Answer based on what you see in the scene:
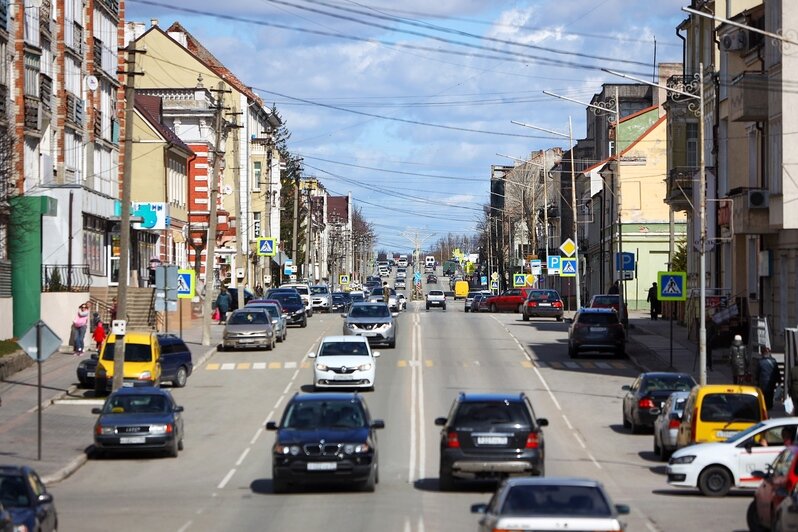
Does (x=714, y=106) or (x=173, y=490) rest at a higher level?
(x=714, y=106)

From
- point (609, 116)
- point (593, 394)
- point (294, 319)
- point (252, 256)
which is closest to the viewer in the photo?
point (593, 394)

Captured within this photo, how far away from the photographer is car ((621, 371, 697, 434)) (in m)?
30.7

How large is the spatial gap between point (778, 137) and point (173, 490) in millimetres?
23530

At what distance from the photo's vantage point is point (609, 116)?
91875 millimetres

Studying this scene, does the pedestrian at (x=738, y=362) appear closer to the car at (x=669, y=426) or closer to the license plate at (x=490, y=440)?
the car at (x=669, y=426)

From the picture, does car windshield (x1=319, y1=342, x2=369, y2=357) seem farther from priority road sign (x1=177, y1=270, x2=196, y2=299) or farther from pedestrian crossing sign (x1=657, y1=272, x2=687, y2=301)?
priority road sign (x1=177, y1=270, x2=196, y2=299)

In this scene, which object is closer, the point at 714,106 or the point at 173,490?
the point at 173,490

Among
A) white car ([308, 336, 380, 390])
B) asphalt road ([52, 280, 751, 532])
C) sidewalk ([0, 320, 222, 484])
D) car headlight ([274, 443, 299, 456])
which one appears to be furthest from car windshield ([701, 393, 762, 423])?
white car ([308, 336, 380, 390])

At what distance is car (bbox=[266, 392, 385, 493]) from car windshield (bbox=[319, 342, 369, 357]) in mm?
16156

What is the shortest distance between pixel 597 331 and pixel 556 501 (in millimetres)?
35167

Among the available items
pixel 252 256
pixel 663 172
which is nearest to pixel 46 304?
pixel 663 172

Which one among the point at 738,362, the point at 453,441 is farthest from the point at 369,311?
the point at 453,441

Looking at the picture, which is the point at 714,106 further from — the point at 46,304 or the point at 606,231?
the point at 606,231

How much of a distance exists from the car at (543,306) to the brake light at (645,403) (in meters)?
37.1
